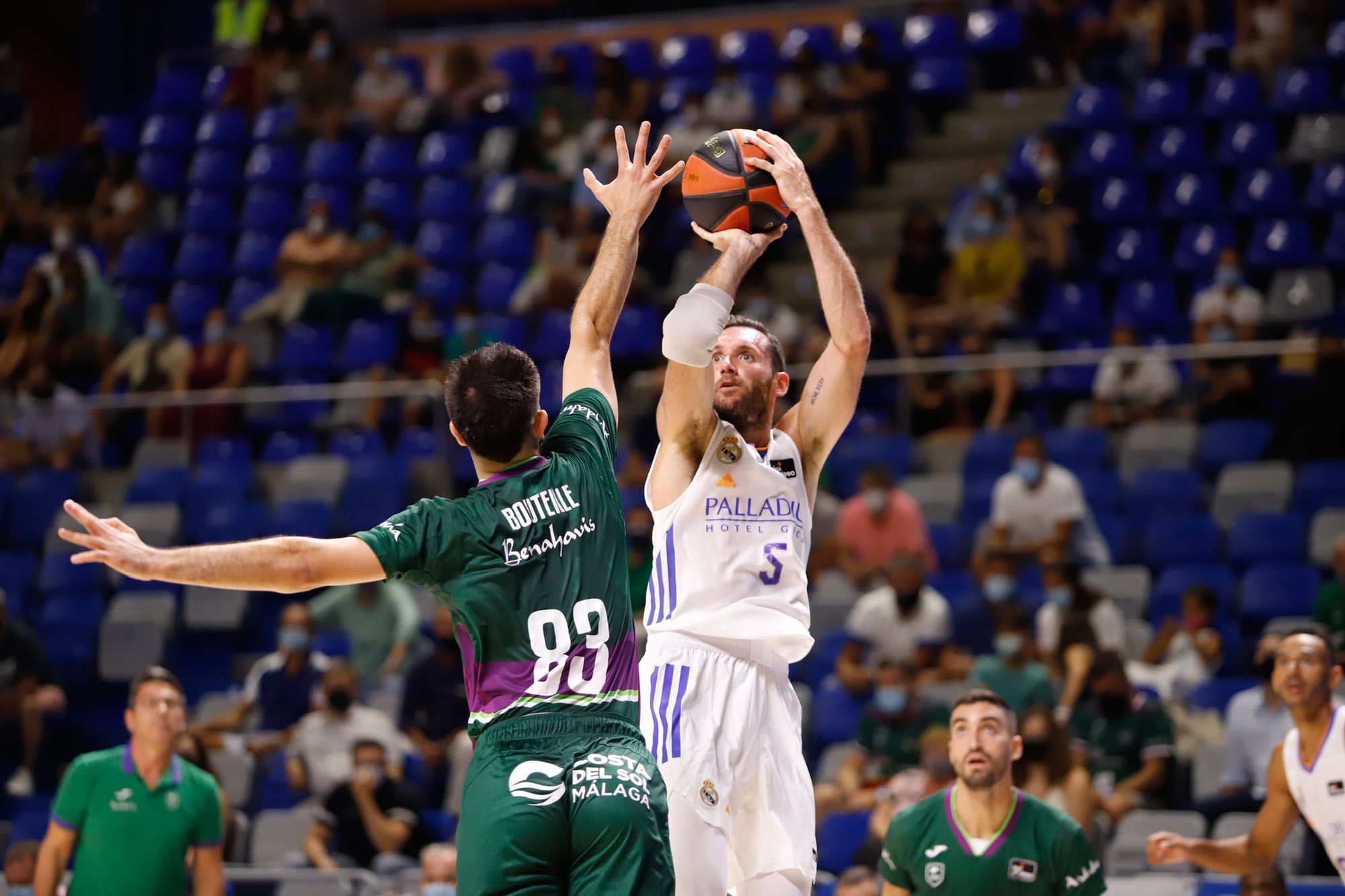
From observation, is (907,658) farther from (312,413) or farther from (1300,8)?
(1300,8)

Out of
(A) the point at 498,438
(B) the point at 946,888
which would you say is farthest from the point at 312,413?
(A) the point at 498,438

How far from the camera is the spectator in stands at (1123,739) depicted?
1023 cm

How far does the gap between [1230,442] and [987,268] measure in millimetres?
2792

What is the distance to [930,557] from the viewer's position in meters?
12.6

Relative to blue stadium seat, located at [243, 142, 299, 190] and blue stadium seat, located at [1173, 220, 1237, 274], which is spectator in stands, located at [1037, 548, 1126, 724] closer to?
blue stadium seat, located at [1173, 220, 1237, 274]

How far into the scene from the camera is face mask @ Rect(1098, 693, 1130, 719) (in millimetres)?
10391

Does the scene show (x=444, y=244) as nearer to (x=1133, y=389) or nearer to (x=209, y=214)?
(x=209, y=214)

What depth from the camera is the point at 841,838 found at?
33.2 ft

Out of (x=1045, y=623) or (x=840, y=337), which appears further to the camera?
(x=1045, y=623)

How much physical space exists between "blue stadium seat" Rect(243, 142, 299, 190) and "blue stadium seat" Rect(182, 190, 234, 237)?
370mm

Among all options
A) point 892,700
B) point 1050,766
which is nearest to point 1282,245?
point 892,700

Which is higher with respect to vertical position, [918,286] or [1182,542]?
[918,286]

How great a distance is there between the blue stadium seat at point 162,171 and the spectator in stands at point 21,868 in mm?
10878

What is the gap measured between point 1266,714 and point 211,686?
8.00 meters
